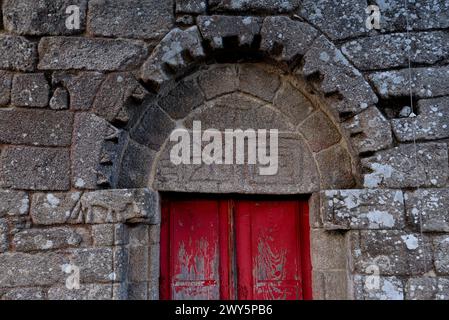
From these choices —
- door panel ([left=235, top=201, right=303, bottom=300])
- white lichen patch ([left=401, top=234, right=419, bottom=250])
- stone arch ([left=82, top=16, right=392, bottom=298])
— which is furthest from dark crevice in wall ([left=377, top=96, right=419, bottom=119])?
door panel ([left=235, top=201, right=303, bottom=300])

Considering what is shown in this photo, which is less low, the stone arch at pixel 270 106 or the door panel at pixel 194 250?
the stone arch at pixel 270 106

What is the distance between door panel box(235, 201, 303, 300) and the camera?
11.1 ft

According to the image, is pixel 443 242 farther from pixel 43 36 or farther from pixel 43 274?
pixel 43 36

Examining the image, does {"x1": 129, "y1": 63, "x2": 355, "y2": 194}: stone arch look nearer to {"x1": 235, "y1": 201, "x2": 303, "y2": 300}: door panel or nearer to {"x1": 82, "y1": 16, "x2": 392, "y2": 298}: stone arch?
{"x1": 82, "y1": 16, "x2": 392, "y2": 298}: stone arch

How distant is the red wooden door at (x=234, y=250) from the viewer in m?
3.37

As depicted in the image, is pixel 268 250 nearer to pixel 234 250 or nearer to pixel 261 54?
pixel 234 250

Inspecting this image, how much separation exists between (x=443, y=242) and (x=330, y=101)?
115 centimetres

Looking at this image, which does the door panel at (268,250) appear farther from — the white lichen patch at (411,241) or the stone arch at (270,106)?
the white lichen patch at (411,241)

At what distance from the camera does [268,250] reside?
341 cm

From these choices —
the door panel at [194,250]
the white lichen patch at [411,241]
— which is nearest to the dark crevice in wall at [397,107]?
the white lichen patch at [411,241]

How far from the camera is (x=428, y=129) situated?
10.1ft

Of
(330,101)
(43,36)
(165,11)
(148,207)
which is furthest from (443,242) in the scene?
(43,36)

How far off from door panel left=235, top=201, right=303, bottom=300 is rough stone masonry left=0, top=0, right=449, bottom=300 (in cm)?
17

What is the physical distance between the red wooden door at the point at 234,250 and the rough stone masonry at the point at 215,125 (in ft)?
0.48
